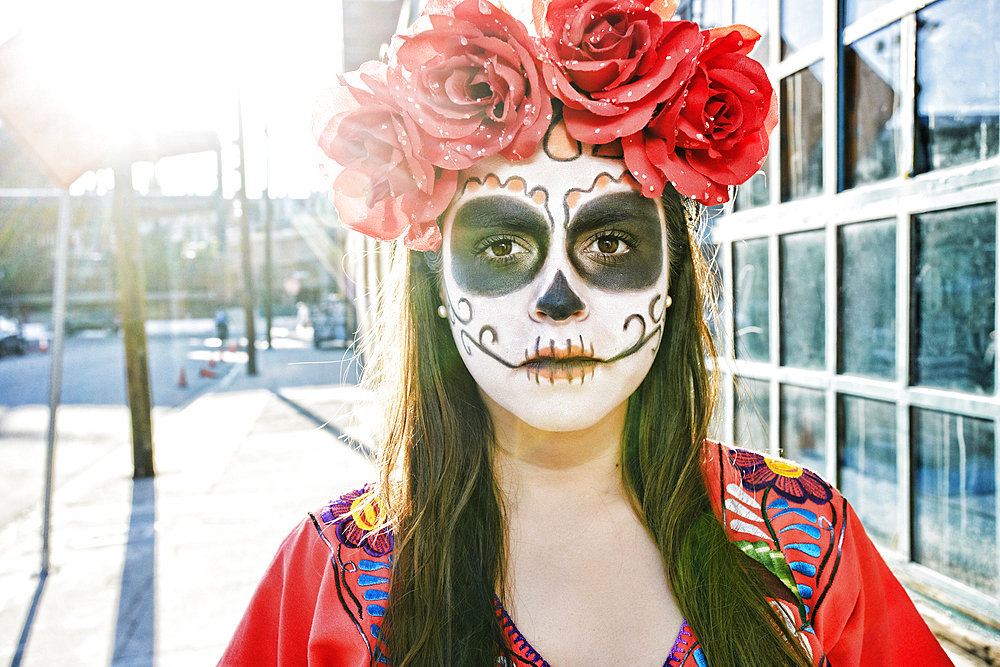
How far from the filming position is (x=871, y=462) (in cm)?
264

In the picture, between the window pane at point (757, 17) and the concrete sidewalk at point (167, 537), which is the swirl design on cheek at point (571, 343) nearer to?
the concrete sidewalk at point (167, 537)

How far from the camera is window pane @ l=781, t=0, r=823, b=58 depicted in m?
2.83

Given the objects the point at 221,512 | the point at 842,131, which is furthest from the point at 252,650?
the point at 221,512

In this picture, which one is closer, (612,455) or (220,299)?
(612,455)

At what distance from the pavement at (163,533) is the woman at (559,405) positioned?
353 mm

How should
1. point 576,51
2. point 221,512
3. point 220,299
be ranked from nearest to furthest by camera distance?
point 576,51 < point 221,512 < point 220,299

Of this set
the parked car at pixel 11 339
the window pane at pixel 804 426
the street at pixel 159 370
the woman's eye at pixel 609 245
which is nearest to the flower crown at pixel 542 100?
the woman's eye at pixel 609 245

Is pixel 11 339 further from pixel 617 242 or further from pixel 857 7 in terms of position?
pixel 617 242

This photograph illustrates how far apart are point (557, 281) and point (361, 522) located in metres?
0.67

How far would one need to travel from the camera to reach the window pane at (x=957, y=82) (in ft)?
6.53

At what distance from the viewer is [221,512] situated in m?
5.28

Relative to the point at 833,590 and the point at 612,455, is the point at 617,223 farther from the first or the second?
the point at 833,590

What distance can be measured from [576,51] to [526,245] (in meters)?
0.38

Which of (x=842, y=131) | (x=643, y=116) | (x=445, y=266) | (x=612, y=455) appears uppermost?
(x=842, y=131)
